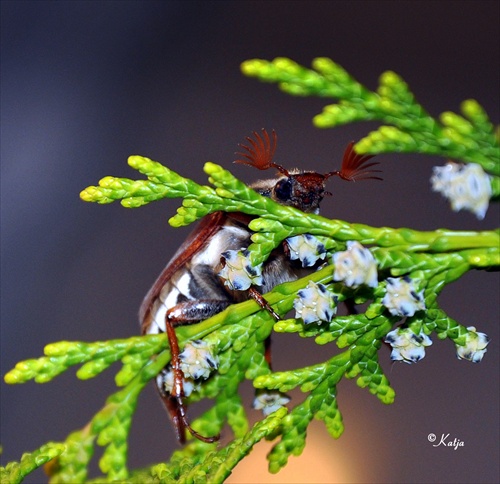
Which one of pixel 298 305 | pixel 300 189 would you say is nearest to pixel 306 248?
pixel 298 305

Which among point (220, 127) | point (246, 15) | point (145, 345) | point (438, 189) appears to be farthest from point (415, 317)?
point (246, 15)

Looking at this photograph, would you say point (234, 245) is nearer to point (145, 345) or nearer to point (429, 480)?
point (145, 345)

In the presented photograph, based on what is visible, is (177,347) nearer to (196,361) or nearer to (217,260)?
(196,361)

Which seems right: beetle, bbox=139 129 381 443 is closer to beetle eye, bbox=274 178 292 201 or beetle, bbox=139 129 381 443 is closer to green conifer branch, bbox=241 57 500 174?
beetle eye, bbox=274 178 292 201

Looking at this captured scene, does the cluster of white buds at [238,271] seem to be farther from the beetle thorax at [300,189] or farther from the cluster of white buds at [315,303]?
the beetle thorax at [300,189]

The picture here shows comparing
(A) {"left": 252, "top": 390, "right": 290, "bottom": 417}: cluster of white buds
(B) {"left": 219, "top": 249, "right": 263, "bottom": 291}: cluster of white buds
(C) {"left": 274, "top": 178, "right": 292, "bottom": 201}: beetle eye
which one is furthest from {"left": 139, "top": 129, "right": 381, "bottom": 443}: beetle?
(B) {"left": 219, "top": 249, "right": 263, "bottom": 291}: cluster of white buds
